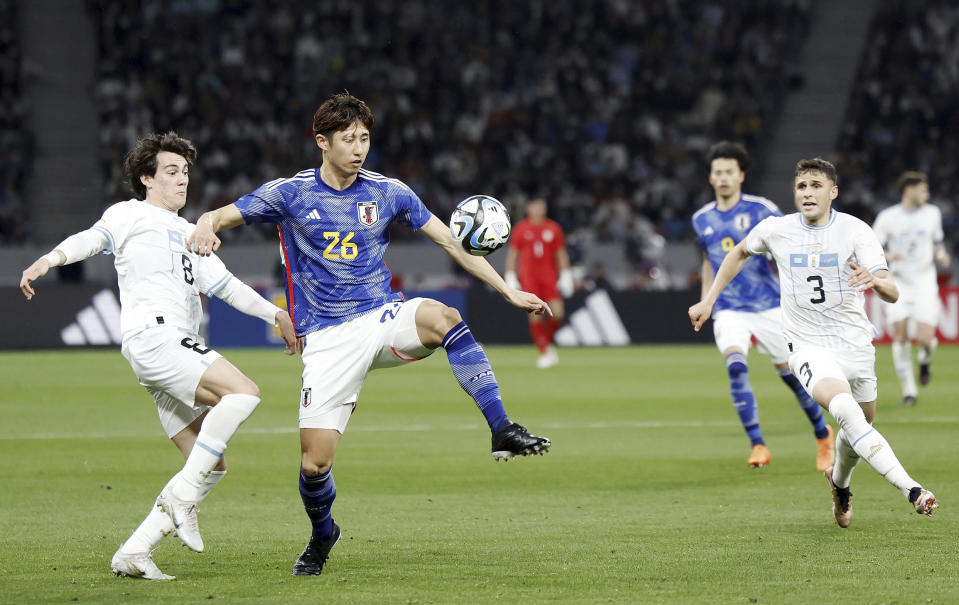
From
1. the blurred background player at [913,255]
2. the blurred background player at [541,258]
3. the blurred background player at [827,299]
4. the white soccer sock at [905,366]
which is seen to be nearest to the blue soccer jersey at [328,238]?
the blurred background player at [827,299]

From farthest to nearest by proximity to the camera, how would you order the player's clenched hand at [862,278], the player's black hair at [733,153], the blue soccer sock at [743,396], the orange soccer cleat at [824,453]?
the player's black hair at [733,153], the blue soccer sock at [743,396], the orange soccer cleat at [824,453], the player's clenched hand at [862,278]

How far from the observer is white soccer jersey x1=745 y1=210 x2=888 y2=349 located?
7.54 metres

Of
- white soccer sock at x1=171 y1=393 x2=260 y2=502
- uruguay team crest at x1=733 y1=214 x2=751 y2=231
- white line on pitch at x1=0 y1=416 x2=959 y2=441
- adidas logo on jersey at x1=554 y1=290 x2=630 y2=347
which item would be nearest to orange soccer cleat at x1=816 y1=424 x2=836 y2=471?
uruguay team crest at x1=733 y1=214 x2=751 y2=231

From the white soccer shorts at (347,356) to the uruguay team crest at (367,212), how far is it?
0.47 m

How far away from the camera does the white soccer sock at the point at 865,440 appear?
6836 millimetres

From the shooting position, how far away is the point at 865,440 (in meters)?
6.95

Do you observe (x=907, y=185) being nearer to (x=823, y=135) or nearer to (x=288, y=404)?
(x=288, y=404)

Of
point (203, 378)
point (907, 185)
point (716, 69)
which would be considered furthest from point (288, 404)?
point (716, 69)

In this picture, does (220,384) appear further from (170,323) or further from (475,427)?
(475,427)

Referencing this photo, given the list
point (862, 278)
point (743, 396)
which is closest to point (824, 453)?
point (743, 396)

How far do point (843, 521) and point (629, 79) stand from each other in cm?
2604

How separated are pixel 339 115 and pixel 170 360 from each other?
1.49 metres

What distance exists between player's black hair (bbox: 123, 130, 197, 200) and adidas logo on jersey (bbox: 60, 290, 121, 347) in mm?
16744

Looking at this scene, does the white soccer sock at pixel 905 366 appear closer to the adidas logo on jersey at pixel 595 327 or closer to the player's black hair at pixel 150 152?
the adidas logo on jersey at pixel 595 327
